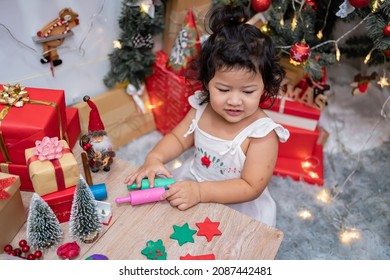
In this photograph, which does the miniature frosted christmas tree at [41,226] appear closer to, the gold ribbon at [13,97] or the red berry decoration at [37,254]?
the red berry decoration at [37,254]

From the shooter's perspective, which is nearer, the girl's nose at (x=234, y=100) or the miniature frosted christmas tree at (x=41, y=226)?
the miniature frosted christmas tree at (x=41, y=226)

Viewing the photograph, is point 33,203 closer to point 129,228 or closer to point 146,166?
point 129,228

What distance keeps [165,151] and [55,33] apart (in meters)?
0.58

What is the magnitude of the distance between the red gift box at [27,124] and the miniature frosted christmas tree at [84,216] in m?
0.17

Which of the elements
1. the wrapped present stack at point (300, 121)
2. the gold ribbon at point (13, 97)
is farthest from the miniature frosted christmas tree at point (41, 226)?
the wrapped present stack at point (300, 121)

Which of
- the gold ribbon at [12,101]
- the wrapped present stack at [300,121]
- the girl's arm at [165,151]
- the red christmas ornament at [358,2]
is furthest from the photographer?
the wrapped present stack at [300,121]

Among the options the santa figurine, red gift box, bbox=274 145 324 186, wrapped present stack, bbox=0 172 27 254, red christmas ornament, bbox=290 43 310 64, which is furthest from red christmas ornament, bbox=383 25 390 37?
wrapped present stack, bbox=0 172 27 254

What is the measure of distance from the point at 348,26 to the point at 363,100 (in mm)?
350

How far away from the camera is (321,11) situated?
1523 mm

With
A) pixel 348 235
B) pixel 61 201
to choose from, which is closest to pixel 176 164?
pixel 348 235

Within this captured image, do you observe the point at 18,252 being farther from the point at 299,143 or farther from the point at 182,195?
the point at 299,143

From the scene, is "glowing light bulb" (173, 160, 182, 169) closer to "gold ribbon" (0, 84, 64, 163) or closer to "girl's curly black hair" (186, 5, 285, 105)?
"girl's curly black hair" (186, 5, 285, 105)

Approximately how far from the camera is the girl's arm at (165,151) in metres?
1.01

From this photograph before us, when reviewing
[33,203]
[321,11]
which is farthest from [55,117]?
[321,11]
